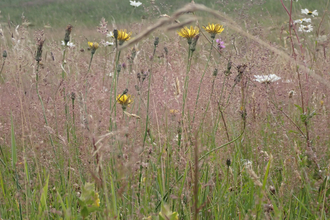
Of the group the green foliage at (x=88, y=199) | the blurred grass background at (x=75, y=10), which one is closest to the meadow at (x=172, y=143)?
the green foliage at (x=88, y=199)

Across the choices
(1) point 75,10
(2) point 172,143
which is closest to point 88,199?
(2) point 172,143

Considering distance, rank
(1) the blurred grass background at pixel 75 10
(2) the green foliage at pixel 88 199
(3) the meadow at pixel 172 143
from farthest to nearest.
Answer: (1) the blurred grass background at pixel 75 10 → (3) the meadow at pixel 172 143 → (2) the green foliage at pixel 88 199

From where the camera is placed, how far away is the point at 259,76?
4.90 feet

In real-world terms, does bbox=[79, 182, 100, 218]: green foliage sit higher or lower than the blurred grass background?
lower

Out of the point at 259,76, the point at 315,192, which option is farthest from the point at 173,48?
the point at 315,192

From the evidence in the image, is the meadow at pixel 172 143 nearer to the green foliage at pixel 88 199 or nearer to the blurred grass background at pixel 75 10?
the green foliage at pixel 88 199

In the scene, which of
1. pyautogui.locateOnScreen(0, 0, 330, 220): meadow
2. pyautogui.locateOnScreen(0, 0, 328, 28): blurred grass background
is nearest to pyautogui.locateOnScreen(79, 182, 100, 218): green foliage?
pyautogui.locateOnScreen(0, 0, 330, 220): meadow

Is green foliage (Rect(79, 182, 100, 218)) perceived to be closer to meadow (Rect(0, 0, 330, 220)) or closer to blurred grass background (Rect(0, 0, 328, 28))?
meadow (Rect(0, 0, 330, 220))

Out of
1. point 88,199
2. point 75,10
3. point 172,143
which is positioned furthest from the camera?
point 75,10

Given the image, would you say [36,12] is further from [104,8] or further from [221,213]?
[221,213]

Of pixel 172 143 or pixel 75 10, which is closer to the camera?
pixel 172 143

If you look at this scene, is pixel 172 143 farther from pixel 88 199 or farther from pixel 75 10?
pixel 75 10

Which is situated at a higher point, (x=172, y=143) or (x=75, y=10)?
(x=75, y=10)

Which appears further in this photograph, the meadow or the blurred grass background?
the blurred grass background
